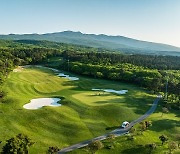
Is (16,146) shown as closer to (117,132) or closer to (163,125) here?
(117,132)

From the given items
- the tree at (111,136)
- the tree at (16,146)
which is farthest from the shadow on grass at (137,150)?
the tree at (16,146)

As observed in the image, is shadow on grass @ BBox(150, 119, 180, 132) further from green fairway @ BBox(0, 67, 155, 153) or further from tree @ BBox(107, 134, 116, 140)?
tree @ BBox(107, 134, 116, 140)

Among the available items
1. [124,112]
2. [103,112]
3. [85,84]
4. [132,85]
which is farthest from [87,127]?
[132,85]

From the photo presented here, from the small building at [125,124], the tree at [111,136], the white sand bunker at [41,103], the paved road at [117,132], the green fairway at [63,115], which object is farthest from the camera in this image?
the white sand bunker at [41,103]

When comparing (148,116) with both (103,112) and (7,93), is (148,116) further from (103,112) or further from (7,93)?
(7,93)

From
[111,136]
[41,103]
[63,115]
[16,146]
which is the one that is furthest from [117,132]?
[16,146]

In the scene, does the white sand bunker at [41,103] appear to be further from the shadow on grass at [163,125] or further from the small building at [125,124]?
the shadow on grass at [163,125]
